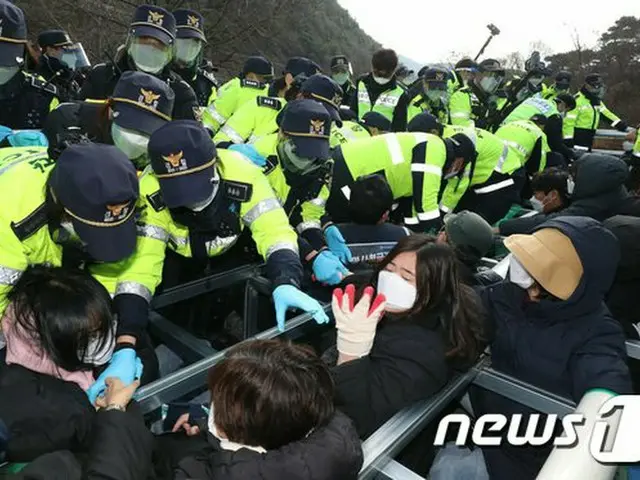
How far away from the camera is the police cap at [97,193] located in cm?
145

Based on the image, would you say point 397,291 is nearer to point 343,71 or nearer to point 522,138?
point 522,138

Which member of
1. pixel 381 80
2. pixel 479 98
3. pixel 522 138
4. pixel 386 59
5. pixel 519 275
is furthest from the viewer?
pixel 479 98

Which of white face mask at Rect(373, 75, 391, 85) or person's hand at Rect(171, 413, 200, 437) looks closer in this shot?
person's hand at Rect(171, 413, 200, 437)

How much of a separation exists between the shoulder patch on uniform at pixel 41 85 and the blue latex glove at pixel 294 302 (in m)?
2.38

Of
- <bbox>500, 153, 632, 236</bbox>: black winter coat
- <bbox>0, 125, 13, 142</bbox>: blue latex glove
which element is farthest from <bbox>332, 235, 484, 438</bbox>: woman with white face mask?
<bbox>0, 125, 13, 142</bbox>: blue latex glove

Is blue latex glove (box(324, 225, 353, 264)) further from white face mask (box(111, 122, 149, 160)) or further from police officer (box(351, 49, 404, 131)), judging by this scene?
police officer (box(351, 49, 404, 131))

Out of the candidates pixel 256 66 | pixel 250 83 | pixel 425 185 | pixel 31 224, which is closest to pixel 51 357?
pixel 31 224

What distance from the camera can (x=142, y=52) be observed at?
3.19m

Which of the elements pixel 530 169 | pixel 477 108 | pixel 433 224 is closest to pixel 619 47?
pixel 477 108

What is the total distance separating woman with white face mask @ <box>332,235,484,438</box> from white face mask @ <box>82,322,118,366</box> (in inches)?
28.0

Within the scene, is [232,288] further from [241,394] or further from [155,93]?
[241,394]

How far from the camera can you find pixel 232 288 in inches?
109

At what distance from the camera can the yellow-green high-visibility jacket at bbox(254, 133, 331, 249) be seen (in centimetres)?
281

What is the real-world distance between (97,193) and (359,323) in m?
0.94
